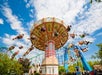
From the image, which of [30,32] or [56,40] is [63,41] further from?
[30,32]

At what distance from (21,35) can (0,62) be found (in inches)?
812

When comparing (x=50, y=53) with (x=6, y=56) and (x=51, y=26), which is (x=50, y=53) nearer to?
(x=51, y=26)

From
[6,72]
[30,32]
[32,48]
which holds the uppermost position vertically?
A: [30,32]


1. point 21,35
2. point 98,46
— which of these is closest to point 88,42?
point 21,35

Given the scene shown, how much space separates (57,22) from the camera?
48188 mm

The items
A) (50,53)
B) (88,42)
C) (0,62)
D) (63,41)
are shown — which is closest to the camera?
(88,42)

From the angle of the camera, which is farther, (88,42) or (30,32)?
(30,32)

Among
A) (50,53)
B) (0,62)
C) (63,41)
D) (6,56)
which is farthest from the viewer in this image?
(6,56)

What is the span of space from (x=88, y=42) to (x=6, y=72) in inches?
1340

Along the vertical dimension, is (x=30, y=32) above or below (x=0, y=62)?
above

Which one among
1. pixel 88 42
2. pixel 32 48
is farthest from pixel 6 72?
pixel 88 42

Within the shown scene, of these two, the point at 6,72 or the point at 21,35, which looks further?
the point at 6,72

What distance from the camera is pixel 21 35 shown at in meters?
42.9

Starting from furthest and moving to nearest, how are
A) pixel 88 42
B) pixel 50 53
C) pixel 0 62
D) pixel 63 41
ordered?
pixel 0 62 → pixel 63 41 → pixel 50 53 → pixel 88 42
